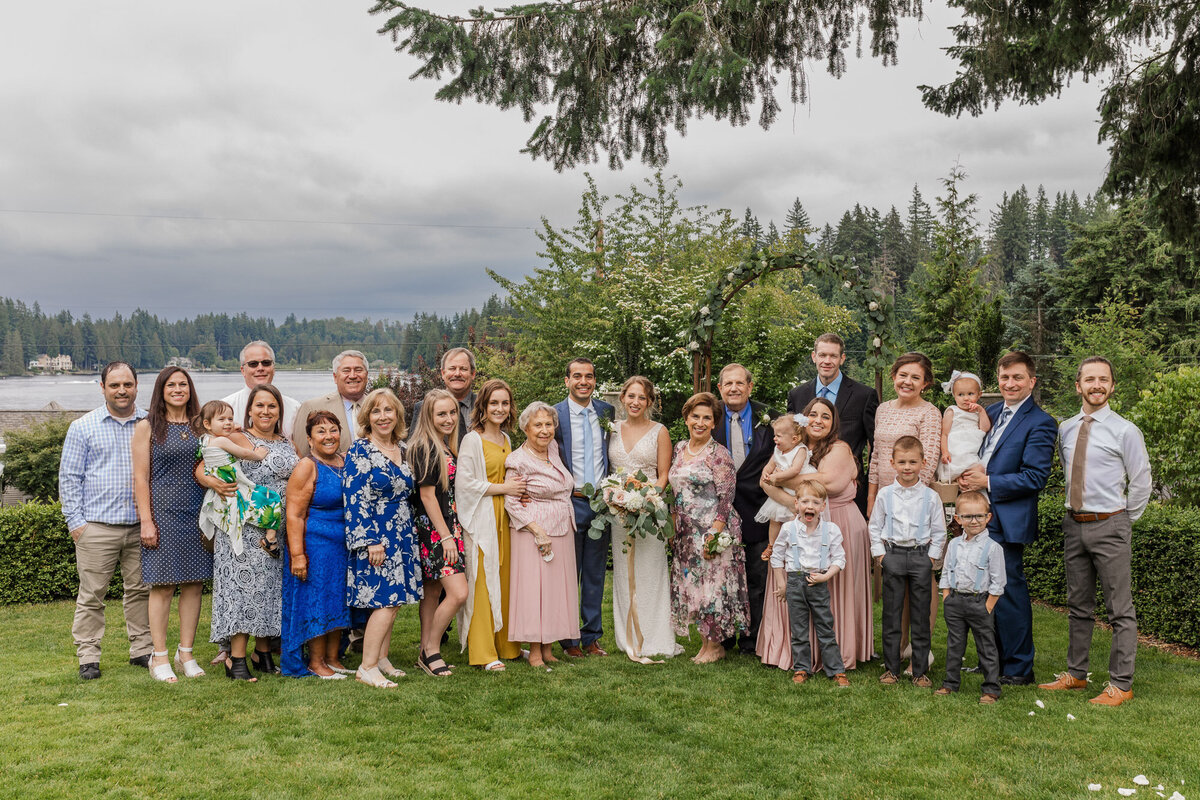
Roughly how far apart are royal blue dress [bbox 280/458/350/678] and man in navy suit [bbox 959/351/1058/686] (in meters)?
4.08

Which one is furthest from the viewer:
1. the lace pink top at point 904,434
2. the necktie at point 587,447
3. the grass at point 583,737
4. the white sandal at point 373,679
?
the necktie at point 587,447

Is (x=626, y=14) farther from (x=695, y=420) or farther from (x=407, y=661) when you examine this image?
(x=407, y=661)

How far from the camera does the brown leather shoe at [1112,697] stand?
16.1ft

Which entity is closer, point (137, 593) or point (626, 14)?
point (137, 593)

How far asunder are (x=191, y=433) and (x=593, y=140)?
5.11 meters

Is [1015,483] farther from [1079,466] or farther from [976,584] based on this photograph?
[976,584]

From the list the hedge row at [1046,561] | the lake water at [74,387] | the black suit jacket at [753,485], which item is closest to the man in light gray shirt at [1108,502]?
the black suit jacket at [753,485]

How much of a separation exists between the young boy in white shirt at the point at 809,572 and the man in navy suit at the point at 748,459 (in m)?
0.39

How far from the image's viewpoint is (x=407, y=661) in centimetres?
605

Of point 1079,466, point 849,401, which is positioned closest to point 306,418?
point 849,401

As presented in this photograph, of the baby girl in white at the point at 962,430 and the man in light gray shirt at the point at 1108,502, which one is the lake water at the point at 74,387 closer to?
the baby girl in white at the point at 962,430

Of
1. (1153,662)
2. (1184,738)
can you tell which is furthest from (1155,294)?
(1184,738)

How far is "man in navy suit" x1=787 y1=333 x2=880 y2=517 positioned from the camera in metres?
5.87

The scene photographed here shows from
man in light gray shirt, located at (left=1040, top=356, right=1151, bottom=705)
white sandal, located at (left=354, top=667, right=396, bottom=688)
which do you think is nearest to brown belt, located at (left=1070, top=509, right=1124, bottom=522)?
man in light gray shirt, located at (left=1040, top=356, right=1151, bottom=705)
